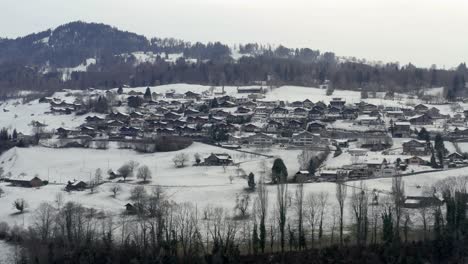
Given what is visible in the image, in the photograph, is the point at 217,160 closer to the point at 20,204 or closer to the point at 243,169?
the point at 243,169

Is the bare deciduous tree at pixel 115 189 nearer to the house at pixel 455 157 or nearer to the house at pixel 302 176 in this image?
the house at pixel 302 176

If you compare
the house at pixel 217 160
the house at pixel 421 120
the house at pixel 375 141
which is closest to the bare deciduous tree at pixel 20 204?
the house at pixel 217 160

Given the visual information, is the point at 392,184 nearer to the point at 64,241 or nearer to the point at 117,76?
the point at 64,241

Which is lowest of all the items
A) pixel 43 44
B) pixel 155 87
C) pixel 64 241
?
pixel 64 241

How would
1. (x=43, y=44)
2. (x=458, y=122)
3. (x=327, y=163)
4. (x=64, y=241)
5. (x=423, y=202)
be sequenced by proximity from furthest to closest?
(x=43, y=44)
(x=458, y=122)
(x=327, y=163)
(x=423, y=202)
(x=64, y=241)

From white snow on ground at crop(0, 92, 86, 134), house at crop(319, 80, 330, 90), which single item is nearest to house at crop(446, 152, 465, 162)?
white snow on ground at crop(0, 92, 86, 134)

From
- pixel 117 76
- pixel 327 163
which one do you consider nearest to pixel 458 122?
pixel 327 163
